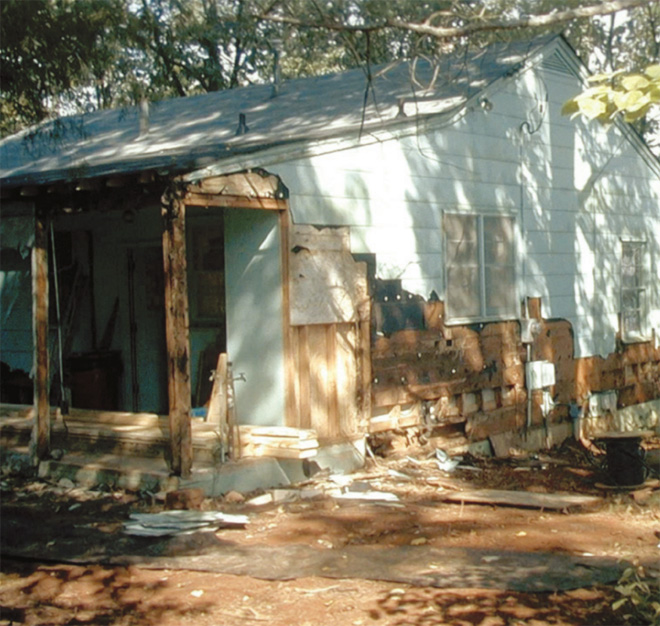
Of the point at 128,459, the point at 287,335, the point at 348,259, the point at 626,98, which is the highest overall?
the point at 626,98

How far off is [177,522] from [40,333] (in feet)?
9.93

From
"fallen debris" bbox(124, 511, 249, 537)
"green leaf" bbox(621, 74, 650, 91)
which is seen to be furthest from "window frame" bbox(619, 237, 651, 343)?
"green leaf" bbox(621, 74, 650, 91)

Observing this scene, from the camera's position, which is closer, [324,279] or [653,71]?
[653,71]

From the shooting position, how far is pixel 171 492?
9.09 m

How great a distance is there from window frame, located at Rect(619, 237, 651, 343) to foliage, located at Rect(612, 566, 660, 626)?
9.65 meters

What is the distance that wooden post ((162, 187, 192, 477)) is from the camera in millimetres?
9266

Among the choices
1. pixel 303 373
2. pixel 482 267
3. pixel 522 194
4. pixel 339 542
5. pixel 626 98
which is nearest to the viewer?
pixel 626 98

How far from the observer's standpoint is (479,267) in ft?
41.3

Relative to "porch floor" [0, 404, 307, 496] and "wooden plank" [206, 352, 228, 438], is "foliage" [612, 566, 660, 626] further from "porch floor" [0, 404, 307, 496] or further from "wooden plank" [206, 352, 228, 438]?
"wooden plank" [206, 352, 228, 438]

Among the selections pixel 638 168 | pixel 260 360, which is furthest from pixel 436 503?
pixel 638 168

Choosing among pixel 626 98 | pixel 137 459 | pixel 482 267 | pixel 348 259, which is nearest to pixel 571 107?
pixel 626 98

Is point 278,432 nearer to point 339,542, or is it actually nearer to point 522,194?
point 339,542

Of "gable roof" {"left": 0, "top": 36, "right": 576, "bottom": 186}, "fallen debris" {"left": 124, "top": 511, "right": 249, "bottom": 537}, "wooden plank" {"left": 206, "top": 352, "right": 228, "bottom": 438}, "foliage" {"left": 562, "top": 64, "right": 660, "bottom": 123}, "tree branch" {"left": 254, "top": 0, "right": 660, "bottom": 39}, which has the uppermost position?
"gable roof" {"left": 0, "top": 36, "right": 576, "bottom": 186}

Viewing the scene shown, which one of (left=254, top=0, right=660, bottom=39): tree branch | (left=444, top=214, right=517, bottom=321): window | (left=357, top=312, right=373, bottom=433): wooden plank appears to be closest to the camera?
(left=254, top=0, right=660, bottom=39): tree branch
